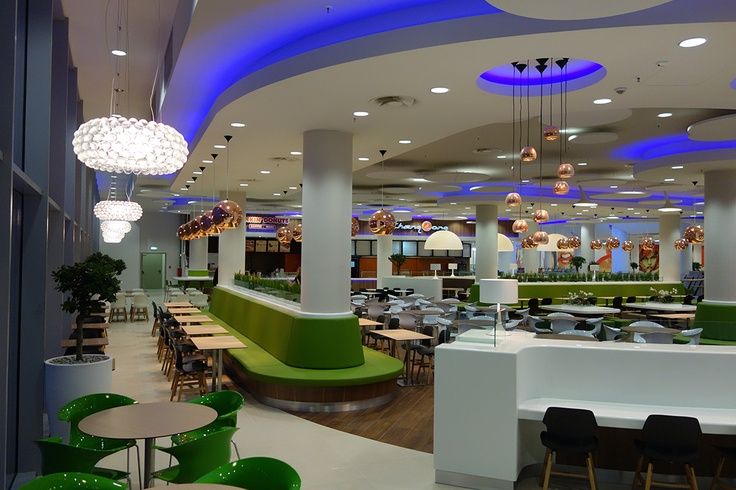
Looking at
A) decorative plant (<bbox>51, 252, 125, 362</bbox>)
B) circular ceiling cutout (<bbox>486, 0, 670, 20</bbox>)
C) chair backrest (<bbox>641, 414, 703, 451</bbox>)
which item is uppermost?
circular ceiling cutout (<bbox>486, 0, 670, 20</bbox>)

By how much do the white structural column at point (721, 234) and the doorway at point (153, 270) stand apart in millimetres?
21372

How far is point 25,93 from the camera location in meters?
4.41

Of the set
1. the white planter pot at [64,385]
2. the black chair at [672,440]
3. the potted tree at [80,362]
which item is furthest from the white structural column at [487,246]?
the white planter pot at [64,385]

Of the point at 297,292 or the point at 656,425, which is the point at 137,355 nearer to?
the point at 297,292

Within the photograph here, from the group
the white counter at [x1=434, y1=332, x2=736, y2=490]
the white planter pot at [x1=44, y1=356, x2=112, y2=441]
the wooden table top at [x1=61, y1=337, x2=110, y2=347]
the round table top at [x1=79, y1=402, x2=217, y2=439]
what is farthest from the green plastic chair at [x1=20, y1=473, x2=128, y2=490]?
the wooden table top at [x1=61, y1=337, x2=110, y2=347]

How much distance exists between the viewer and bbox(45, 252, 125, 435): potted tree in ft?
15.1

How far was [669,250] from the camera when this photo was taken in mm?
17703

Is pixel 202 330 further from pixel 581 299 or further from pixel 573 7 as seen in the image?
pixel 581 299

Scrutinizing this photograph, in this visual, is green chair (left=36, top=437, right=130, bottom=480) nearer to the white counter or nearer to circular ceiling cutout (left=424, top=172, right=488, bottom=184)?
the white counter

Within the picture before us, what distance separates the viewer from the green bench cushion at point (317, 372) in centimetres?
629

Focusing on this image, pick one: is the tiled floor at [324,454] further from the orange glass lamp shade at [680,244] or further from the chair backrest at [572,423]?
the orange glass lamp shade at [680,244]

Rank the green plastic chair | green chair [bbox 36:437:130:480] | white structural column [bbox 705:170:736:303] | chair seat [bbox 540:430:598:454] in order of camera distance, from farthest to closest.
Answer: white structural column [bbox 705:170:736:303] < chair seat [bbox 540:430:598:454] < green chair [bbox 36:437:130:480] < the green plastic chair

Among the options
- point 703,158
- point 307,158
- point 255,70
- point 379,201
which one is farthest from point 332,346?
point 379,201

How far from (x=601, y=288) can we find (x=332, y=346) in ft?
37.9
